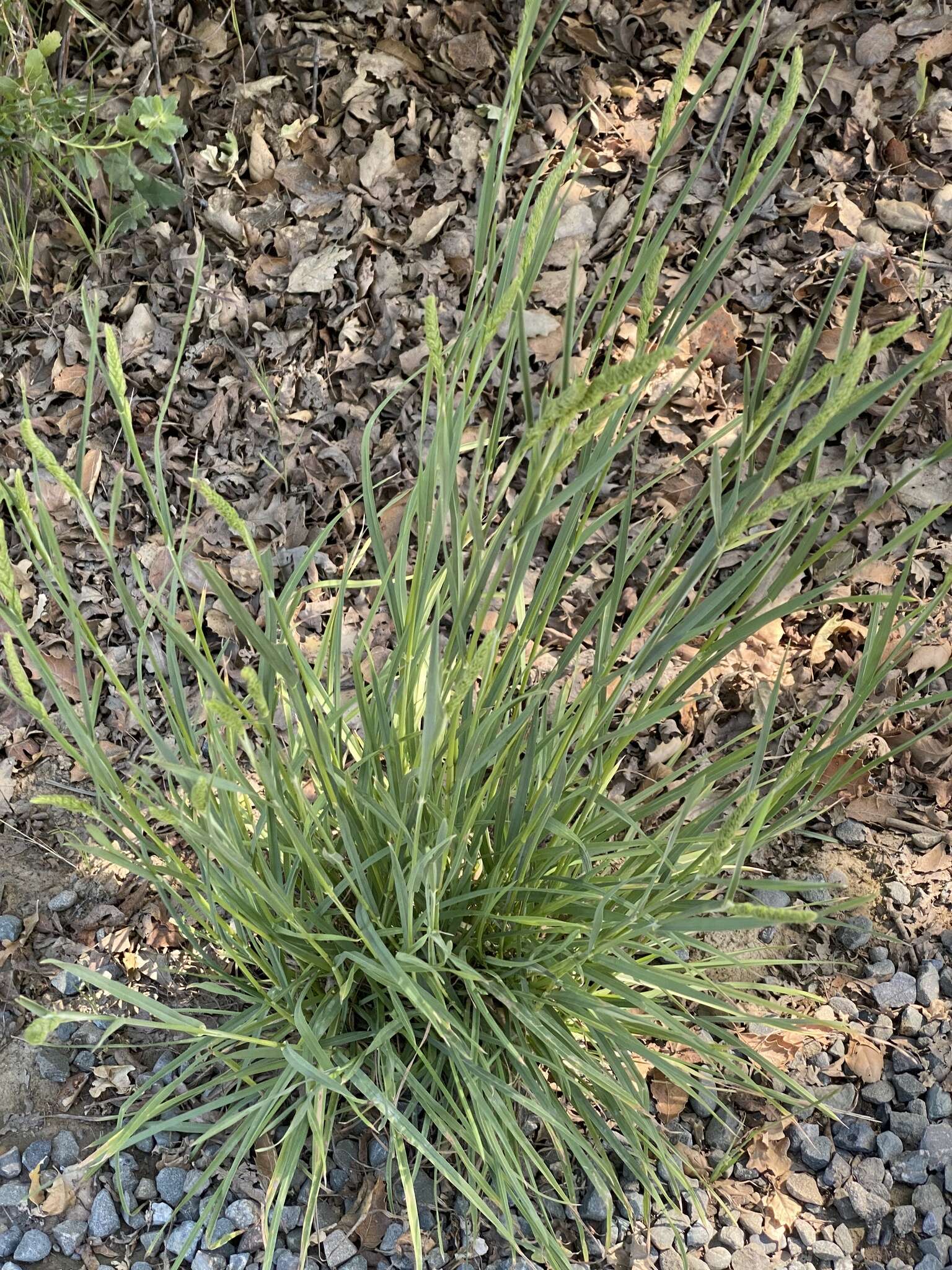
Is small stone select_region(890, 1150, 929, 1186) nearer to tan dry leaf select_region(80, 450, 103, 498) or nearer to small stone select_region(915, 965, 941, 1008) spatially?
small stone select_region(915, 965, 941, 1008)

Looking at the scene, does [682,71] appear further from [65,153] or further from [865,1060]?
[65,153]

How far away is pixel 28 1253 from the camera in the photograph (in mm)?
1333

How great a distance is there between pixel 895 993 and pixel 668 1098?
0.40m

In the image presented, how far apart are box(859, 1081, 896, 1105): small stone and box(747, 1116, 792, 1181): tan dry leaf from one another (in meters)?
0.13

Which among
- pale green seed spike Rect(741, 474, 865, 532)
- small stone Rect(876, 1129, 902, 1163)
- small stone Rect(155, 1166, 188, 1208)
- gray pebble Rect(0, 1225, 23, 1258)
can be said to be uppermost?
pale green seed spike Rect(741, 474, 865, 532)

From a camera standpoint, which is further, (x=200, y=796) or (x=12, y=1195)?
(x=12, y=1195)

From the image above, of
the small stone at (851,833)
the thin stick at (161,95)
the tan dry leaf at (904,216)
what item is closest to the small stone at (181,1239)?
the small stone at (851,833)

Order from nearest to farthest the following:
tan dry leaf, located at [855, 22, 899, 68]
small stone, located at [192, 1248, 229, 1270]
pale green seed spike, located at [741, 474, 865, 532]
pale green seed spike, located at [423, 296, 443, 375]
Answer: pale green seed spike, located at [741, 474, 865, 532] → pale green seed spike, located at [423, 296, 443, 375] → small stone, located at [192, 1248, 229, 1270] → tan dry leaf, located at [855, 22, 899, 68]

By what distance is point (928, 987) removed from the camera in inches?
63.5

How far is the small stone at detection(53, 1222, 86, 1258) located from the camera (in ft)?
4.42

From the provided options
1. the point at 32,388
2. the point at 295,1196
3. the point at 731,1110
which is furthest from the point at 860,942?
the point at 32,388

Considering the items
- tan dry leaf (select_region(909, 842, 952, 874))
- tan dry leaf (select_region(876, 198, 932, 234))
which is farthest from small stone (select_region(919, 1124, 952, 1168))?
tan dry leaf (select_region(876, 198, 932, 234))

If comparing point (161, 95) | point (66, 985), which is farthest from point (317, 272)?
point (66, 985)

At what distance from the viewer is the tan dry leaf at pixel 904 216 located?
216cm
